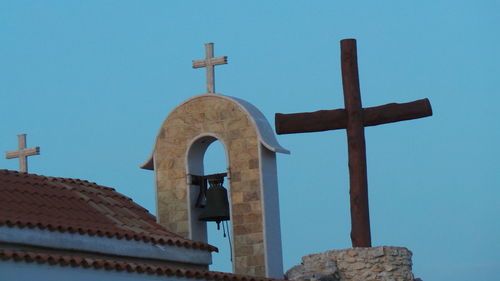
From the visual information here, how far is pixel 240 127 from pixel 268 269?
Answer: 6.03ft

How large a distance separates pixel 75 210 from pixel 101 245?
94 centimetres

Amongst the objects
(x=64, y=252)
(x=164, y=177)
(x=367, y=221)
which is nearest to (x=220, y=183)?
(x=164, y=177)

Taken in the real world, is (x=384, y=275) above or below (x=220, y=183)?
below

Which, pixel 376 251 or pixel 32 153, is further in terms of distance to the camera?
pixel 32 153

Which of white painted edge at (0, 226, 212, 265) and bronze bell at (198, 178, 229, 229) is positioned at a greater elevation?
bronze bell at (198, 178, 229, 229)

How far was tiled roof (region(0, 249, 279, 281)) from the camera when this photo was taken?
13.8 metres

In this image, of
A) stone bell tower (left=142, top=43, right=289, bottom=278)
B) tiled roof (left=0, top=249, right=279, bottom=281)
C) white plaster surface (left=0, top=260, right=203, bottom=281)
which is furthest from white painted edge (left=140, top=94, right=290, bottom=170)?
white plaster surface (left=0, top=260, right=203, bottom=281)

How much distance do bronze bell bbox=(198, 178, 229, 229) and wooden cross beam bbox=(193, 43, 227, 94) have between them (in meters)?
1.21

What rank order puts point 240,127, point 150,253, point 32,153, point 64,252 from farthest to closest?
1. point 32,153
2. point 240,127
3. point 150,253
4. point 64,252

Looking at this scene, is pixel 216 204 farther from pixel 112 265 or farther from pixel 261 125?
pixel 112 265

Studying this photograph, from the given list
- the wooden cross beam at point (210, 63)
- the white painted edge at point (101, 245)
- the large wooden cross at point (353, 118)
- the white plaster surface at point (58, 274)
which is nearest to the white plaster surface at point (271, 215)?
the large wooden cross at point (353, 118)

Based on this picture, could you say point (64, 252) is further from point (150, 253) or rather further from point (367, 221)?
point (367, 221)

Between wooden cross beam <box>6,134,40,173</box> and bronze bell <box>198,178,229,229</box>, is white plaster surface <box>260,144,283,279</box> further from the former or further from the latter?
wooden cross beam <box>6,134,40,173</box>

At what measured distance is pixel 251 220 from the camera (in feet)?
57.4
